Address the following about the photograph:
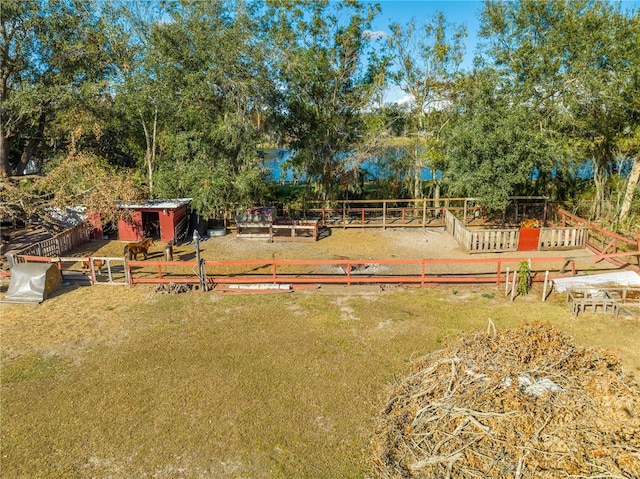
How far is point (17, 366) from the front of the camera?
386 inches

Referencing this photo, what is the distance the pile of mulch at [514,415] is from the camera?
604 centimetres

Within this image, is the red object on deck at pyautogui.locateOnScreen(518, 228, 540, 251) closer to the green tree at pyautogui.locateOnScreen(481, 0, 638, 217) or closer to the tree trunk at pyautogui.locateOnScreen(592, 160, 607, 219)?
the green tree at pyautogui.locateOnScreen(481, 0, 638, 217)

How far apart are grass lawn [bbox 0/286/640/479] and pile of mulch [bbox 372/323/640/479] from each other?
0.82m

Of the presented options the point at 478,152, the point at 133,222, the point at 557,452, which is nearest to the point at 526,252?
the point at 478,152

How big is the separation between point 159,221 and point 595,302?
684 inches

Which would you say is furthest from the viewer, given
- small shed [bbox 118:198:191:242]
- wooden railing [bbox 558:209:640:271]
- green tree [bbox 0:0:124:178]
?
green tree [bbox 0:0:124:178]

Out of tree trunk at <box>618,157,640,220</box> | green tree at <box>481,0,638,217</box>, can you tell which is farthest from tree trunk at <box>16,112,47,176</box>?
tree trunk at <box>618,157,640,220</box>

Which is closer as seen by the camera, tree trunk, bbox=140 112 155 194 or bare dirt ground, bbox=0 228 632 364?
bare dirt ground, bbox=0 228 632 364

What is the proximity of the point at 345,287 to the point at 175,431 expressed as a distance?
24.7 ft

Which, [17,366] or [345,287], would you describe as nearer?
[17,366]

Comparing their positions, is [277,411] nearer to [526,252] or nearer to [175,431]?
[175,431]

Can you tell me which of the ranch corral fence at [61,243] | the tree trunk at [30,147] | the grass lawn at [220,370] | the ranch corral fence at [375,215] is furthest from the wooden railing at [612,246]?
the tree trunk at [30,147]

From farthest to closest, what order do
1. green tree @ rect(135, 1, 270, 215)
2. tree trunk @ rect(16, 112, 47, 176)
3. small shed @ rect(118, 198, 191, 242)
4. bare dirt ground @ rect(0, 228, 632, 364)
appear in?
tree trunk @ rect(16, 112, 47, 176) < green tree @ rect(135, 1, 270, 215) < small shed @ rect(118, 198, 191, 242) < bare dirt ground @ rect(0, 228, 632, 364)

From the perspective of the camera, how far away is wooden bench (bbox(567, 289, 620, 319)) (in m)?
11.7
